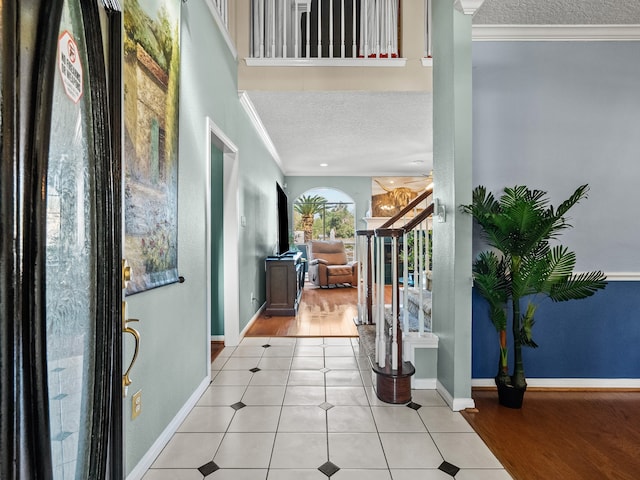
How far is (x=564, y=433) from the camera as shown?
2.05m

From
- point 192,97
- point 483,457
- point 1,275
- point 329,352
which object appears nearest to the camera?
point 1,275

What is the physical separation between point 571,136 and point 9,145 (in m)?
3.19

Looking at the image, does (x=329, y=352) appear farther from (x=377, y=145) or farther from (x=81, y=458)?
(x=377, y=145)

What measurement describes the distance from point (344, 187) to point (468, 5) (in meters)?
6.70

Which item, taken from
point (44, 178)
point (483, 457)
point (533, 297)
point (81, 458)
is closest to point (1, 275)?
point (44, 178)

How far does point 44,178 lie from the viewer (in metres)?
0.64

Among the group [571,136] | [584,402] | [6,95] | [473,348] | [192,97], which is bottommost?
[584,402]

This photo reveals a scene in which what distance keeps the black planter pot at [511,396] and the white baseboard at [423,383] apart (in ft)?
1.53

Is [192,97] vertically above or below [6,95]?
above

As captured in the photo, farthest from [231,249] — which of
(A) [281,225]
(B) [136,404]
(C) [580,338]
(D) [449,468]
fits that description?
(C) [580,338]

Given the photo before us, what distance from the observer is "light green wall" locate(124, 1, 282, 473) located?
1.76 meters

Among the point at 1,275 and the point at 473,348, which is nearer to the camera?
the point at 1,275

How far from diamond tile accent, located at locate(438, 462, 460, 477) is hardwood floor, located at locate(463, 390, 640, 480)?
0.26 m

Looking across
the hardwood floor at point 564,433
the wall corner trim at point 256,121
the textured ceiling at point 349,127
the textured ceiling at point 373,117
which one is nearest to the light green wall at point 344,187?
the textured ceiling at point 373,117
